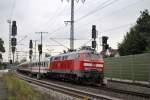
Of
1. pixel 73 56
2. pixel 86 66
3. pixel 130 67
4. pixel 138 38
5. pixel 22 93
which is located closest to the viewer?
pixel 22 93

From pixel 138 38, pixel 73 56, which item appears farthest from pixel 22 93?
pixel 138 38

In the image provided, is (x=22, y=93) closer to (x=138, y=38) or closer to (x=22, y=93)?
(x=22, y=93)

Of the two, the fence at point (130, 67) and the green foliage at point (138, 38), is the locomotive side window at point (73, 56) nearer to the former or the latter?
the fence at point (130, 67)

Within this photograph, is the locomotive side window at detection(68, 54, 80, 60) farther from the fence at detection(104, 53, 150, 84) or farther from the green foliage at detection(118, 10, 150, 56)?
the green foliage at detection(118, 10, 150, 56)

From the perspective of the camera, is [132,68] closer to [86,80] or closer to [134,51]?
[86,80]

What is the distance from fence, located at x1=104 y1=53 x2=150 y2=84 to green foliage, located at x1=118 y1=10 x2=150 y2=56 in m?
27.7

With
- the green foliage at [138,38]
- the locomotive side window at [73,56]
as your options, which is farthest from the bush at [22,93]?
the green foliage at [138,38]

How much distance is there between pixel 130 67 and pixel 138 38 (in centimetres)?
3752

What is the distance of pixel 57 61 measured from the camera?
47031 millimetres

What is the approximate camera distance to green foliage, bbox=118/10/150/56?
72.8 m

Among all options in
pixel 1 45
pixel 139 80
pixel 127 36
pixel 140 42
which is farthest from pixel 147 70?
pixel 1 45

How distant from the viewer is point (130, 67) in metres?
37.1

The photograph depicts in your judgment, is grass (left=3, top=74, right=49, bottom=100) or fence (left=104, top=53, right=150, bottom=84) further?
fence (left=104, top=53, right=150, bottom=84)

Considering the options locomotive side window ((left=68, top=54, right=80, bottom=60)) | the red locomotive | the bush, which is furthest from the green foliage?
the bush
